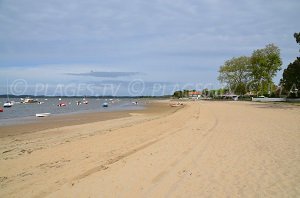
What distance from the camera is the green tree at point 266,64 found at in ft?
232

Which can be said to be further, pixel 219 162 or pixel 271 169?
pixel 219 162

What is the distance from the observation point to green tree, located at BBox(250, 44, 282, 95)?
7056 cm

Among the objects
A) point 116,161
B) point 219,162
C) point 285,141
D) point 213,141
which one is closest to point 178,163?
point 219,162

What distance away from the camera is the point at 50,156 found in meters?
10.3

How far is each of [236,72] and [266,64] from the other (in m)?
18.1

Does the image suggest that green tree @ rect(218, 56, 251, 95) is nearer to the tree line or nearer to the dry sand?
the tree line

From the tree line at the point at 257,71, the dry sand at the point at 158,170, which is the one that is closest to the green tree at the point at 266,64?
the tree line at the point at 257,71

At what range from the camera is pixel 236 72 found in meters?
88.9

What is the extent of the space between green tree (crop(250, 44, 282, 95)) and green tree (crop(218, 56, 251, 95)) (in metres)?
10.6

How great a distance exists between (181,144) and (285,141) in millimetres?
4090

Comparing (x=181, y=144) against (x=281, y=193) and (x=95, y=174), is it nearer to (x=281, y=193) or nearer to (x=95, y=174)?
(x=95, y=174)

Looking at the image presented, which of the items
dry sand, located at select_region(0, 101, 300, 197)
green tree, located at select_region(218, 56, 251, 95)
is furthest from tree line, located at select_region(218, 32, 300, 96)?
dry sand, located at select_region(0, 101, 300, 197)

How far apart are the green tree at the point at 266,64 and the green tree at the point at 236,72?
1064 centimetres

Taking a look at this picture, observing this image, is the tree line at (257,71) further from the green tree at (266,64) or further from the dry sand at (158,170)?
the dry sand at (158,170)
